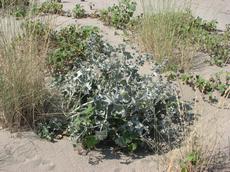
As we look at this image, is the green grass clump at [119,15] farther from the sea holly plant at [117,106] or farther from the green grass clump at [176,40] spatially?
the sea holly plant at [117,106]

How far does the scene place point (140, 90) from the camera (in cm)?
441

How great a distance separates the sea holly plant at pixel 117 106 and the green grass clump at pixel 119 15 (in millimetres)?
2338

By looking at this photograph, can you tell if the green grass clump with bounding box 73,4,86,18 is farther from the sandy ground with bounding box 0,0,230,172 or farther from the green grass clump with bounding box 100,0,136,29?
the sandy ground with bounding box 0,0,230,172

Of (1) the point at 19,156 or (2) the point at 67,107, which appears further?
(2) the point at 67,107

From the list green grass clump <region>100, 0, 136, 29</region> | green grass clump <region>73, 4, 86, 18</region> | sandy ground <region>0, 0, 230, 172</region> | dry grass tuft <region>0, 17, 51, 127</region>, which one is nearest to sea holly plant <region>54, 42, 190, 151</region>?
sandy ground <region>0, 0, 230, 172</region>

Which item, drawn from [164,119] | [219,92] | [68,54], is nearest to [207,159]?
[164,119]

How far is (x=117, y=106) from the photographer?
418 centimetres

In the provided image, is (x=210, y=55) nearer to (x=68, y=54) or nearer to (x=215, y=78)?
(x=215, y=78)

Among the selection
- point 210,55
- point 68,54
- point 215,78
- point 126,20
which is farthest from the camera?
point 126,20

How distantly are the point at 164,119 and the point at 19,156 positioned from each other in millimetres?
1348

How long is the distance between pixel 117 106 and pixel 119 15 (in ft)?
10.2

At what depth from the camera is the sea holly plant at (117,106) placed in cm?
413

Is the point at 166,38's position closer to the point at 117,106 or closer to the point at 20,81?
the point at 117,106

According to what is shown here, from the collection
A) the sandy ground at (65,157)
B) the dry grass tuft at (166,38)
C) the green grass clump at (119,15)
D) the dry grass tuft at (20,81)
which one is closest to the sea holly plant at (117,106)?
the sandy ground at (65,157)
